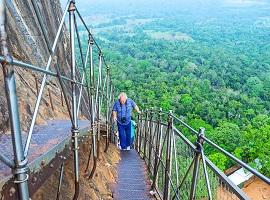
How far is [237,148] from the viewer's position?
40.3m

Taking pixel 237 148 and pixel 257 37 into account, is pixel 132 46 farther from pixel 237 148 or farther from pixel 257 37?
pixel 237 148

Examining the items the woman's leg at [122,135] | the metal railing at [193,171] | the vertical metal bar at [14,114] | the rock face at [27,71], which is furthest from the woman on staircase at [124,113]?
A: the vertical metal bar at [14,114]

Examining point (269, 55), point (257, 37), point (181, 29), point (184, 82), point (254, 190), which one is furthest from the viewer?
point (181, 29)

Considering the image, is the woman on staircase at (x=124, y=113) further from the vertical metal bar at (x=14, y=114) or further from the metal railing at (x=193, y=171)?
the vertical metal bar at (x=14, y=114)

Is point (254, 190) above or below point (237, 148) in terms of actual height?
above

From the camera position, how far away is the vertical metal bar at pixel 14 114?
1757 millimetres

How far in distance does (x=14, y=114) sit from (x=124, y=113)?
26.2ft

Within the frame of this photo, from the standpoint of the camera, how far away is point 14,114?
1793 mm

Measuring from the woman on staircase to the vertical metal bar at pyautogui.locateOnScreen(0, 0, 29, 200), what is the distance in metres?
7.50

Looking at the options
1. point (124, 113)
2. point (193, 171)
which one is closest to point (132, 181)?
point (124, 113)

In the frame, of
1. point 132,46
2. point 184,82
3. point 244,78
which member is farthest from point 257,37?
point 184,82

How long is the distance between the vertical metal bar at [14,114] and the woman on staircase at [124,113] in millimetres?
7495

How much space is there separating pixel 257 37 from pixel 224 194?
535ft

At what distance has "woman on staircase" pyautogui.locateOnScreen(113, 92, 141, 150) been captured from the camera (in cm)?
956
